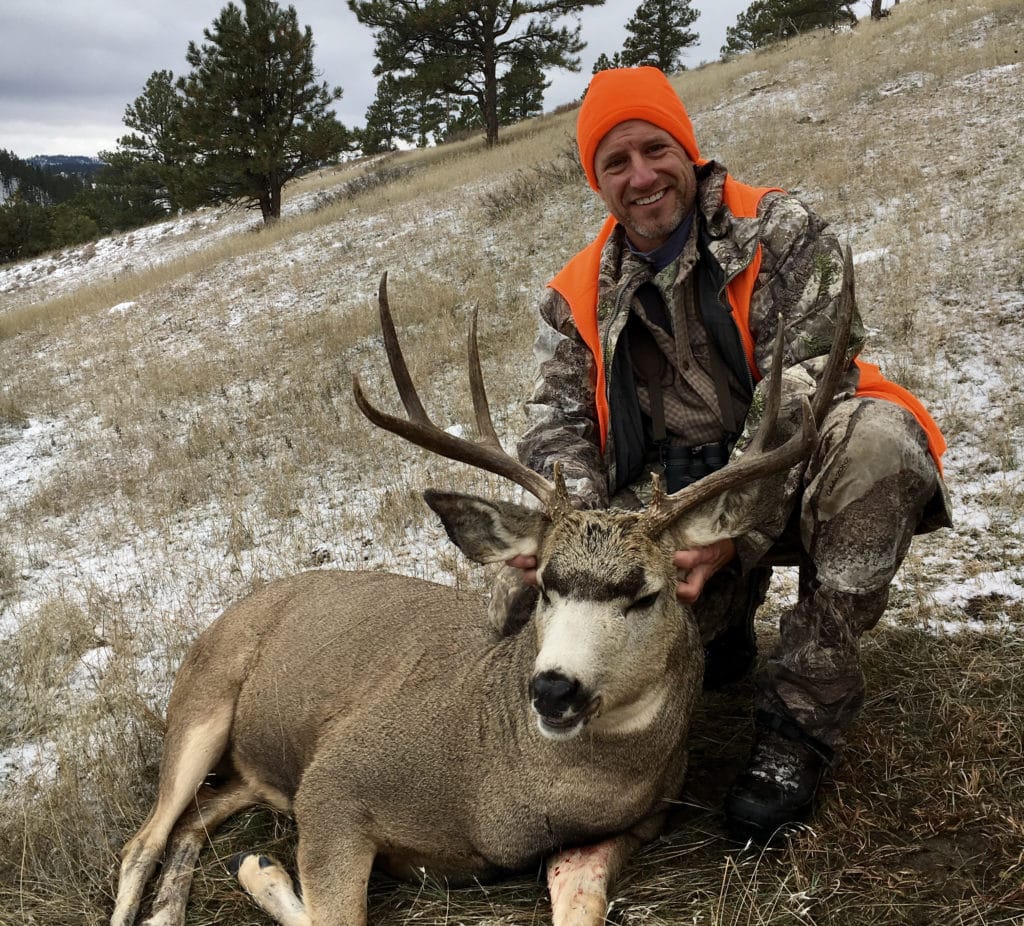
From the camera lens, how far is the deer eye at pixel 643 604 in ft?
8.29

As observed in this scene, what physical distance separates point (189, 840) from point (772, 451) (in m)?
2.59

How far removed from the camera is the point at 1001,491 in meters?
4.61

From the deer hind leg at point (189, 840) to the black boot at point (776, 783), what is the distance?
1.92m

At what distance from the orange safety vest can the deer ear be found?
3.34 feet

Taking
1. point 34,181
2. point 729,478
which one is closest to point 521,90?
point 729,478

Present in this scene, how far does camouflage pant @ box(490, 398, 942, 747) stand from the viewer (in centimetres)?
283

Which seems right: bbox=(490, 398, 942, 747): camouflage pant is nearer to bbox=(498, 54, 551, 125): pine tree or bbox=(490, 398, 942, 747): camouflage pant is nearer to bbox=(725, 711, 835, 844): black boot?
bbox=(725, 711, 835, 844): black boot

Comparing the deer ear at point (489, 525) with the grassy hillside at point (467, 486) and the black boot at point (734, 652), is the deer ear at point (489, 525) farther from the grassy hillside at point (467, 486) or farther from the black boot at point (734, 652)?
the black boot at point (734, 652)

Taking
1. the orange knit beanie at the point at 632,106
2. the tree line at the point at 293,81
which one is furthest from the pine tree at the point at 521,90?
the orange knit beanie at the point at 632,106

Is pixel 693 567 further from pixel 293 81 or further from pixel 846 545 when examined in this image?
pixel 293 81

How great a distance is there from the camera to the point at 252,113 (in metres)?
25.1

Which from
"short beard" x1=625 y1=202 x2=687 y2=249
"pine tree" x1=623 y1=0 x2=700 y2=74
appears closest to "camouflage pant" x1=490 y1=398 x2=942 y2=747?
"short beard" x1=625 y1=202 x2=687 y2=249

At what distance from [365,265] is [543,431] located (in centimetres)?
1128

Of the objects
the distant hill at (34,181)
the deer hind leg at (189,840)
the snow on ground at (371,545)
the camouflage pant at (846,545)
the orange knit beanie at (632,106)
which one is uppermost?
the distant hill at (34,181)
